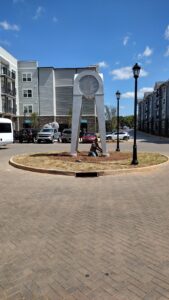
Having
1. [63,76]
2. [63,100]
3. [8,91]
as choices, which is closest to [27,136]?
[8,91]

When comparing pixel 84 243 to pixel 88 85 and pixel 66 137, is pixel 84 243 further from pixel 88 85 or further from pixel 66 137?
pixel 66 137

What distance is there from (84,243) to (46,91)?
52.9 meters

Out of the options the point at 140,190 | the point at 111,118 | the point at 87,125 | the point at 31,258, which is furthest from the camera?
the point at 111,118

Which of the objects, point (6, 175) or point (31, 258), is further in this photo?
point (6, 175)

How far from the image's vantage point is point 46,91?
55531 mm

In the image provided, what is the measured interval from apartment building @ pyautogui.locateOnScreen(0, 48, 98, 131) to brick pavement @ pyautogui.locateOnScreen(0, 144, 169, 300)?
156 ft

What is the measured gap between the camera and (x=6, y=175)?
1152 centimetres

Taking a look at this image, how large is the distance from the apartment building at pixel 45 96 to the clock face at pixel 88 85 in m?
37.7

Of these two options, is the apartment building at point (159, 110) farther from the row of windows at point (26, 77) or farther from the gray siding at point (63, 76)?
the row of windows at point (26, 77)

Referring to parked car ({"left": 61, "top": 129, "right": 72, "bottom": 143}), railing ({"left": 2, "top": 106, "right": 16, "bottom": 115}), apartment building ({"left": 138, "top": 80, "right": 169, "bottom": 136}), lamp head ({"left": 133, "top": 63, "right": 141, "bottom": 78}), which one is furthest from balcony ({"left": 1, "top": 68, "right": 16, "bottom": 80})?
lamp head ({"left": 133, "top": 63, "right": 141, "bottom": 78})

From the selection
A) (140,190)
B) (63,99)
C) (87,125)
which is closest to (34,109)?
(63,99)

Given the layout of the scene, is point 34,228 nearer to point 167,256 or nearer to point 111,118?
point 167,256

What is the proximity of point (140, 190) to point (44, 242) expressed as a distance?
4583 millimetres

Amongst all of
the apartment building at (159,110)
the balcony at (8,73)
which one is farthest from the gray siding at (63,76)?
the apartment building at (159,110)
